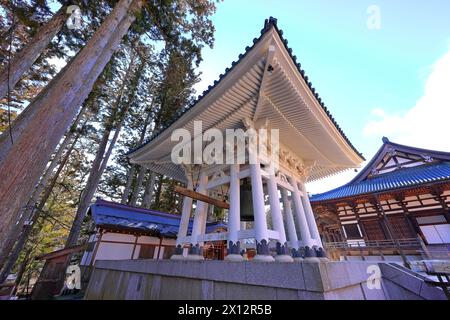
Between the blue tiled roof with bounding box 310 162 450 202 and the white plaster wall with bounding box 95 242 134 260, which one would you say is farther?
the blue tiled roof with bounding box 310 162 450 202

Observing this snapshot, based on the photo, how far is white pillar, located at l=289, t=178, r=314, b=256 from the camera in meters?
4.52

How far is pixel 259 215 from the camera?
11.6 feet

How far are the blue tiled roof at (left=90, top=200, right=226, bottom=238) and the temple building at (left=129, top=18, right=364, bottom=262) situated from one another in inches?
168

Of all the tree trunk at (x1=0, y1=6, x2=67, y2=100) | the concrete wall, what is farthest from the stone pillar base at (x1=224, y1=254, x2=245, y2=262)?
the tree trunk at (x1=0, y1=6, x2=67, y2=100)

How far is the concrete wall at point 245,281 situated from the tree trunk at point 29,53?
7360 mm

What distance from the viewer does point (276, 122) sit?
4504 mm

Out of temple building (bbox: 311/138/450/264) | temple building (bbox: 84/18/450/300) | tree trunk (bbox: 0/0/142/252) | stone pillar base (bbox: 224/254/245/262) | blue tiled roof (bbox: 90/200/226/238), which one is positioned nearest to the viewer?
temple building (bbox: 84/18/450/300)

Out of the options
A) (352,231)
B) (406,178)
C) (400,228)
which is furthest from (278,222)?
(352,231)

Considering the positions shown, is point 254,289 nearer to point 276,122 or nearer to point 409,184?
point 276,122

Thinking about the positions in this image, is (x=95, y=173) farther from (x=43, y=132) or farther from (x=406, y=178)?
(x=406, y=178)

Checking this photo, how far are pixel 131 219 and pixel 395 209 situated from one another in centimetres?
1529

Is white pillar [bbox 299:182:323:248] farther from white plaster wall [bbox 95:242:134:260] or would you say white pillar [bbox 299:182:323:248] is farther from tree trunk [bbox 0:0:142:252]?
white plaster wall [bbox 95:242:134:260]
